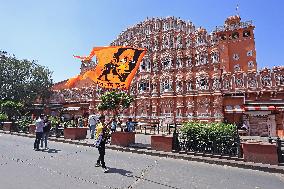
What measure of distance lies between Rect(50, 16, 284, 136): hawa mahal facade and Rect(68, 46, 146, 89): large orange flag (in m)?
15.7

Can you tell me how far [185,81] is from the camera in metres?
31.2

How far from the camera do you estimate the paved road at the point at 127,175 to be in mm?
6727

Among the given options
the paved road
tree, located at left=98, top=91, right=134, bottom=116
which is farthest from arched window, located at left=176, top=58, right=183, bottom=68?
the paved road

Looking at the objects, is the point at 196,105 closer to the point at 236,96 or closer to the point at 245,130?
the point at 236,96

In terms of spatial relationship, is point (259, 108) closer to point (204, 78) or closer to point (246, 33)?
point (204, 78)

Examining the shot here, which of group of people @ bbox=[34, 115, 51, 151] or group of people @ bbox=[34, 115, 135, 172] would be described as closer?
group of people @ bbox=[34, 115, 135, 172]

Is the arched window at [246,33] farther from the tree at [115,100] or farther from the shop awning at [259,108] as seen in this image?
the tree at [115,100]

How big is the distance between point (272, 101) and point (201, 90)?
25.2 ft

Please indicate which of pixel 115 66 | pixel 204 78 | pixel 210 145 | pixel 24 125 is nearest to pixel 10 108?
pixel 24 125

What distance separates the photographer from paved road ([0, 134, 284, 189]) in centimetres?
673

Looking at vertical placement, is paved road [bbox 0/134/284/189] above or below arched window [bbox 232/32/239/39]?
below

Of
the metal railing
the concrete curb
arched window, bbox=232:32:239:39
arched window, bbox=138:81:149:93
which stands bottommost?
the concrete curb

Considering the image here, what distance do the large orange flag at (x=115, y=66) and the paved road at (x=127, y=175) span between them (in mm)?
4693

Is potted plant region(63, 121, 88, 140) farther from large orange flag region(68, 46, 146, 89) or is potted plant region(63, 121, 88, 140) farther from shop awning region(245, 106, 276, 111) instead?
shop awning region(245, 106, 276, 111)
